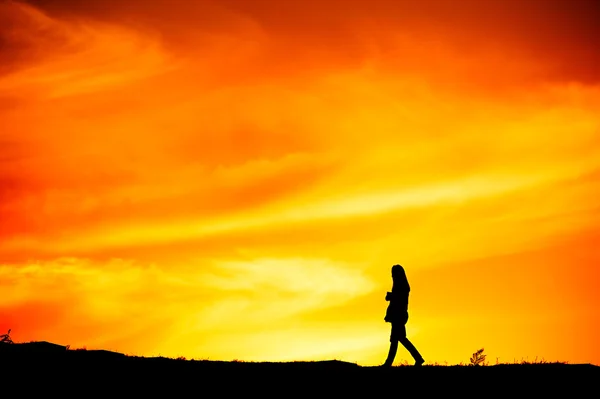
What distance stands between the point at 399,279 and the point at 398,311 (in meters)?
0.89

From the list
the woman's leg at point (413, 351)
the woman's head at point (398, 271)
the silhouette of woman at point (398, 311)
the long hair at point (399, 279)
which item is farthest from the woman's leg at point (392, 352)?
the woman's head at point (398, 271)

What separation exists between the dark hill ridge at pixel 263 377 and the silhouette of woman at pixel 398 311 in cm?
58

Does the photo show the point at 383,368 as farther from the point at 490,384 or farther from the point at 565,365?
the point at 565,365

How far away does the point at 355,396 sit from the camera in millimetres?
17859

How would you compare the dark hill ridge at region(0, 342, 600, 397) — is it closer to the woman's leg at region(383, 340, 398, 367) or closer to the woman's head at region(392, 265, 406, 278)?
the woman's leg at region(383, 340, 398, 367)

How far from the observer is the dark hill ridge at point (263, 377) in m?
18.5

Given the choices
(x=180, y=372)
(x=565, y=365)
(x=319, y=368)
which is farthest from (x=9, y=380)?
(x=565, y=365)

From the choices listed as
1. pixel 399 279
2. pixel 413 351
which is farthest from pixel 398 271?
pixel 413 351

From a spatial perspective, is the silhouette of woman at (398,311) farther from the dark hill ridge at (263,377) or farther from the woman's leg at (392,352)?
the dark hill ridge at (263,377)

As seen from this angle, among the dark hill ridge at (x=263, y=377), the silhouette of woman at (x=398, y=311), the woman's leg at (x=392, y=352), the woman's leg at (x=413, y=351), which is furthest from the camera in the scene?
the woman's leg at (x=392, y=352)

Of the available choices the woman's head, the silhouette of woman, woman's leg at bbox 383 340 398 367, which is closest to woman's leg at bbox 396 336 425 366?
the silhouette of woman

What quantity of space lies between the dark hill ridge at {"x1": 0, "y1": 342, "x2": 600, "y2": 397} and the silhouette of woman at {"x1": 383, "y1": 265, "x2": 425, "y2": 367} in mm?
577

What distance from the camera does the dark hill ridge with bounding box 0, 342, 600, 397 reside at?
18.5 m

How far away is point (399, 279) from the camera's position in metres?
20.7
